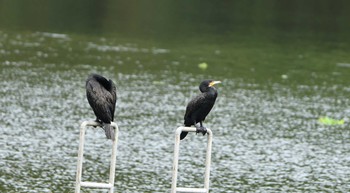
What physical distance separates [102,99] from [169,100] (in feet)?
70.1

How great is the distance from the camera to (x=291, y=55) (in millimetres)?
55844

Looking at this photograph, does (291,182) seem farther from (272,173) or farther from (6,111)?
(6,111)

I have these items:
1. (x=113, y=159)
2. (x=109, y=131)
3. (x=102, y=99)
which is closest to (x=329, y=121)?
(x=102, y=99)

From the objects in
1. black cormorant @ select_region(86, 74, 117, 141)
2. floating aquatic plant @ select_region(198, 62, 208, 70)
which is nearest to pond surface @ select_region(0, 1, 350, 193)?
floating aquatic plant @ select_region(198, 62, 208, 70)

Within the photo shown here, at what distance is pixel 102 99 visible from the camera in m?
15.8

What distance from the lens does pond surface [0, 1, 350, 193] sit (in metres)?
A: 26.1

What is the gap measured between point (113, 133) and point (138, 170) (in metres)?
10.6

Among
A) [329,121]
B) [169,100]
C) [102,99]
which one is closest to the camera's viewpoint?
[102,99]

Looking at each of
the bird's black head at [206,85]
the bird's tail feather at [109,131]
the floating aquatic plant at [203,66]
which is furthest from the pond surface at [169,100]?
the bird's black head at [206,85]

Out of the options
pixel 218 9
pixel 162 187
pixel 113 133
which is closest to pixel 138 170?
pixel 162 187

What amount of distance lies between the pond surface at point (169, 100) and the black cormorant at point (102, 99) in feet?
23.8

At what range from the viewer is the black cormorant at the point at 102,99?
50.8ft

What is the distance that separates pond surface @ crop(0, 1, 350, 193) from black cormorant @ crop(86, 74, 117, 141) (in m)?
7.24

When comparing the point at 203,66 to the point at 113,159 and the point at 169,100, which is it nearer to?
the point at 169,100
